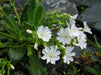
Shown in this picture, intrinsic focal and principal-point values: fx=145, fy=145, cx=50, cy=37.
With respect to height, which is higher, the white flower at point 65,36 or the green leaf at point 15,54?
the white flower at point 65,36

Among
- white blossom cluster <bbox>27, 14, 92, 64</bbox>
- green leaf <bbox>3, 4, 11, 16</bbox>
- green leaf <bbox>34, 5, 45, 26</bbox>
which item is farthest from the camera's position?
green leaf <bbox>3, 4, 11, 16</bbox>

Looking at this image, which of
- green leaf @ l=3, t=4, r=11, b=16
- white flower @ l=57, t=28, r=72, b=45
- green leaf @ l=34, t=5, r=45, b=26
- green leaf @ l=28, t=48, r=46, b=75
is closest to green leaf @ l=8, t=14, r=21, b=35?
green leaf @ l=3, t=4, r=11, b=16

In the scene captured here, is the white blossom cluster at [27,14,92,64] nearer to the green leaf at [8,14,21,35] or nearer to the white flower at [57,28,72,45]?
the white flower at [57,28,72,45]

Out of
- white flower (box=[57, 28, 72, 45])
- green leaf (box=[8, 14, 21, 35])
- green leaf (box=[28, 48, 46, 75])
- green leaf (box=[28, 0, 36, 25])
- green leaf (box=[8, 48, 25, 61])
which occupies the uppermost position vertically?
green leaf (box=[28, 0, 36, 25])

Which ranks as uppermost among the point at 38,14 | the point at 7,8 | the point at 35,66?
the point at 7,8

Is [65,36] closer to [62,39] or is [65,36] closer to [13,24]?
[62,39]

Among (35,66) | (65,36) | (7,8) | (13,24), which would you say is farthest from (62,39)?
(7,8)

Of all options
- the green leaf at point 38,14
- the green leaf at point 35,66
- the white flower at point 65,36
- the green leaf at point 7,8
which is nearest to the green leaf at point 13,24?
the green leaf at point 7,8

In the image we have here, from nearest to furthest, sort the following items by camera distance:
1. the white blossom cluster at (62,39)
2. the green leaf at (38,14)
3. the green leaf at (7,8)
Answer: the white blossom cluster at (62,39) → the green leaf at (38,14) → the green leaf at (7,8)

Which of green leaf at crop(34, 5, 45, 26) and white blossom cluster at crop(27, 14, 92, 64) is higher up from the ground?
green leaf at crop(34, 5, 45, 26)

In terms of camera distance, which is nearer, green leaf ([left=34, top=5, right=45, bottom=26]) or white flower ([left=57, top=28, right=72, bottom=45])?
white flower ([left=57, top=28, right=72, bottom=45])

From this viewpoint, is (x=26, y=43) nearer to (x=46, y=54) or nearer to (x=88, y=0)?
(x=46, y=54)

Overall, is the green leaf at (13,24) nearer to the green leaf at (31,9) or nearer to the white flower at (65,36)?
the green leaf at (31,9)
